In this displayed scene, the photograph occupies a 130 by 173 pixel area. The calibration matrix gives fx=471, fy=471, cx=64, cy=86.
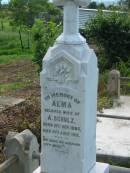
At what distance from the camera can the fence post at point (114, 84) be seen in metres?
10.2

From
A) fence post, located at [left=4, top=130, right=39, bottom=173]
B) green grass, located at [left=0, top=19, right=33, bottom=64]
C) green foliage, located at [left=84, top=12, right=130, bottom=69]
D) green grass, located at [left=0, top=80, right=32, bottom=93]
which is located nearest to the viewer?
fence post, located at [left=4, top=130, right=39, bottom=173]

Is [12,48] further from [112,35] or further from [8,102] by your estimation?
[8,102]

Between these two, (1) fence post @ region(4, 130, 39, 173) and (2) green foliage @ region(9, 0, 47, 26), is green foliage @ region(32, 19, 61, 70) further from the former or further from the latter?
(2) green foliage @ region(9, 0, 47, 26)

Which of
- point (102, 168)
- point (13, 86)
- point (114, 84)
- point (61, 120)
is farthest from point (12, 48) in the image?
point (61, 120)

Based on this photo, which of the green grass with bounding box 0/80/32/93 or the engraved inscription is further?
the green grass with bounding box 0/80/32/93

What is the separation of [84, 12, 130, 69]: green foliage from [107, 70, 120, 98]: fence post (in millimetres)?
3244

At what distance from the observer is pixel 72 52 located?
11.7 feet

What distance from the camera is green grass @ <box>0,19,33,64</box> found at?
1927 cm

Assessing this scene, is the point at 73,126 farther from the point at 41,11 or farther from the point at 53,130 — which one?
the point at 41,11

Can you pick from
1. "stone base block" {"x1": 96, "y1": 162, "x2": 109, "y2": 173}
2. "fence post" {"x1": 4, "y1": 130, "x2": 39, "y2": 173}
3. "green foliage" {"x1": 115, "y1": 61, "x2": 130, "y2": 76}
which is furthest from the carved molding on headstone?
"green foliage" {"x1": 115, "y1": 61, "x2": 130, "y2": 76}

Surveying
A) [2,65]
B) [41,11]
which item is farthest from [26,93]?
[41,11]

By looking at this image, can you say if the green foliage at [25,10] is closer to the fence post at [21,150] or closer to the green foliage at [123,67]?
the green foliage at [123,67]

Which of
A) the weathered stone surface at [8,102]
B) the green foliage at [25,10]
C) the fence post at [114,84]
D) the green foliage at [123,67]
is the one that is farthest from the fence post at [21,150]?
the green foliage at [25,10]

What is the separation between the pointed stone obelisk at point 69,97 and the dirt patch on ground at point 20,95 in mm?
2811
